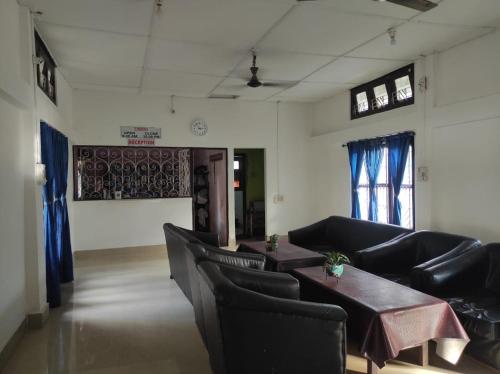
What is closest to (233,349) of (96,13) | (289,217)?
(96,13)

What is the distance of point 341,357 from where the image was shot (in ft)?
7.12

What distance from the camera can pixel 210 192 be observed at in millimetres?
7652

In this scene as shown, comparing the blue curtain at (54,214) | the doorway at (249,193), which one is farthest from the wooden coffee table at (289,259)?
the doorway at (249,193)

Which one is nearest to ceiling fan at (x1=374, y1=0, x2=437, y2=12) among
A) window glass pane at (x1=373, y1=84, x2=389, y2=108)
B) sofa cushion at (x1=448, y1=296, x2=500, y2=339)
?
sofa cushion at (x1=448, y1=296, x2=500, y2=339)

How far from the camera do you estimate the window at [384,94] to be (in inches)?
194

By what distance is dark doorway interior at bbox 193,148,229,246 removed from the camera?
279 inches

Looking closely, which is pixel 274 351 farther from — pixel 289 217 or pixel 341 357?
pixel 289 217

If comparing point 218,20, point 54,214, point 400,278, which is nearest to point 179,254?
point 54,214

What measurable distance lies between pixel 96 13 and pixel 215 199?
4624 millimetres

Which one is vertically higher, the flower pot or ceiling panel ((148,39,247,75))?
ceiling panel ((148,39,247,75))

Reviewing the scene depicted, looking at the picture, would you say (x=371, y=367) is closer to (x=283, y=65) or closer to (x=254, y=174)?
(x=283, y=65)

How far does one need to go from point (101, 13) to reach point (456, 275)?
154 inches

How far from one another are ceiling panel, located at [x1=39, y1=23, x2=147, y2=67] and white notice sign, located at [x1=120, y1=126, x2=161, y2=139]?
1.76 metres

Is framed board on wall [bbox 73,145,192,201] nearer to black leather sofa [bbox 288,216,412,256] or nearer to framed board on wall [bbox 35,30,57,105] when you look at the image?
framed board on wall [bbox 35,30,57,105]
